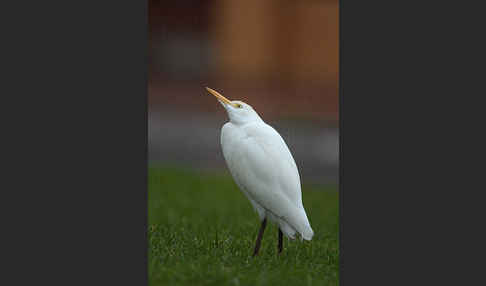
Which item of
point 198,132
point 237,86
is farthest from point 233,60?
point 198,132

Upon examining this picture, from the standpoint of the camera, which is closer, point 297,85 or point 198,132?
point 297,85

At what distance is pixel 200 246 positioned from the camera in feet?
24.8

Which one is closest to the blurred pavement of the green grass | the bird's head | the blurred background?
the blurred background

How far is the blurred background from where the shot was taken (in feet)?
25.2

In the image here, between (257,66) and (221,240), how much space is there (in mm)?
2169

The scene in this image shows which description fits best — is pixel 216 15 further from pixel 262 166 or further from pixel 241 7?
pixel 262 166

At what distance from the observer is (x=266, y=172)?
703cm

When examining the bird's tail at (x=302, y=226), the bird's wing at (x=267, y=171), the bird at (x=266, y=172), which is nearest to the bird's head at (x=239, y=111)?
the bird at (x=266, y=172)

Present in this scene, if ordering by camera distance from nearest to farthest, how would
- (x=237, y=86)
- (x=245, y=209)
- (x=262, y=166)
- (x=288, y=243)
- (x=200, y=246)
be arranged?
1. (x=262, y=166)
2. (x=200, y=246)
3. (x=288, y=243)
4. (x=237, y=86)
5. (x=245, y=209)

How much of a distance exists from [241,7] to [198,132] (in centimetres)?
241

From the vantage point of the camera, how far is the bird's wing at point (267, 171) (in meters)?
7.04

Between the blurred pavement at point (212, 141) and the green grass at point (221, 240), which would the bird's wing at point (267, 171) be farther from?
the blurred pavement at point (212, 141)

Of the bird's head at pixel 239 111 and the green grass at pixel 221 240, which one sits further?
the bird's head at pixel 239 111

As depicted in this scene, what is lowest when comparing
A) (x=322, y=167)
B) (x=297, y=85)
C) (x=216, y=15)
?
(x=322, y=167)
